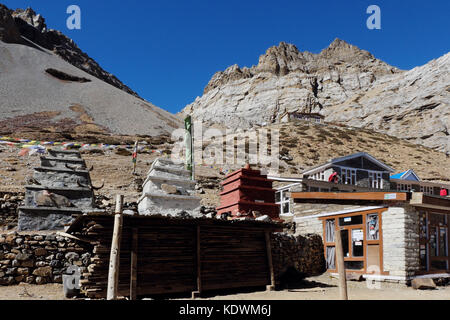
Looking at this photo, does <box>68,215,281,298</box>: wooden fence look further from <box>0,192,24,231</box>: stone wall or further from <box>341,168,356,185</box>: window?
<box>341,168,356,185</box>: window

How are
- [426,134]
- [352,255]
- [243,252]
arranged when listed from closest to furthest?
1. [243,252]
2. [352,255]
3. [426,134]

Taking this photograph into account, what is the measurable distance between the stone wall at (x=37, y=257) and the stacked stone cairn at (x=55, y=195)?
47.0 inches

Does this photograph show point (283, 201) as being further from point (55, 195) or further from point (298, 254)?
point (55, 195)

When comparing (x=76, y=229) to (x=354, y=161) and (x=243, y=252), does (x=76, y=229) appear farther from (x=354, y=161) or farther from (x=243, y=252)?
(x=354, y=161)

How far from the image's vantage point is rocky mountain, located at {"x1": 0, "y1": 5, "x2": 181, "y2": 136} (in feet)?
223

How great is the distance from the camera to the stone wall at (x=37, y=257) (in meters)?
10.9

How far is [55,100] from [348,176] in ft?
237

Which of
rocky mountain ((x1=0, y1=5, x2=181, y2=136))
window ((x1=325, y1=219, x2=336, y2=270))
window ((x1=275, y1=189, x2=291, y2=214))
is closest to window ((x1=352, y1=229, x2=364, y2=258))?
window ((x1=325, y1=219, x2=336, y2=270))

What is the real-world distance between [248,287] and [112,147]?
30262 millimetres

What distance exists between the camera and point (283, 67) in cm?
15788

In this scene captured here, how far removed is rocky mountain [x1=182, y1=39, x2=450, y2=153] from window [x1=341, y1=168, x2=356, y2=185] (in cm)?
4588

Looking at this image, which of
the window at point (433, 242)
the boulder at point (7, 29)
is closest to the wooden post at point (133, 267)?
the window at point (433, 242)

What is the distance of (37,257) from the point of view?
1130 centimetres
